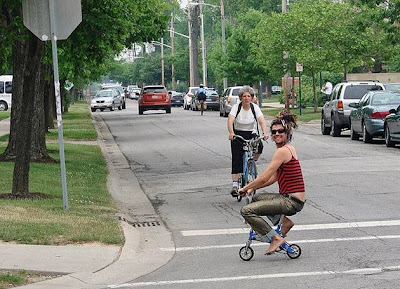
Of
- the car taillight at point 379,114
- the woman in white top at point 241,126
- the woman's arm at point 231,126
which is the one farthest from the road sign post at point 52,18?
the car taillight at point 379,114

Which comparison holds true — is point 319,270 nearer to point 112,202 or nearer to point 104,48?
point 112,202

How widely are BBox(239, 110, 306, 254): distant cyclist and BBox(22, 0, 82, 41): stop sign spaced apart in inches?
185

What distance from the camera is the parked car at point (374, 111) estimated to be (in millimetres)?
29156

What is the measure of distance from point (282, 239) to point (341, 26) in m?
41.2

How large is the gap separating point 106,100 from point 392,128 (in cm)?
4978

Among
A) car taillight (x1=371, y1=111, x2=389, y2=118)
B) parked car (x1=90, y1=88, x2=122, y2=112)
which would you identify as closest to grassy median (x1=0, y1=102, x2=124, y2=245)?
car taillight (x1=371, y1=111, x2=389, y2=118)

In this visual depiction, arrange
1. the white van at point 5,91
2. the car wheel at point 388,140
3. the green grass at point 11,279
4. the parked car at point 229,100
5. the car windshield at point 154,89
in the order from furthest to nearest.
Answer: the white van at point 5,91 → the car windshield at point 154,89 → the parked car at point 229,100 → the car wheel at point 388,140 → the green grass at point 11,279

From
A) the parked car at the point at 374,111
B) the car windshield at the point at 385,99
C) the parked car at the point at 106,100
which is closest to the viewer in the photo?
the parked car at the point at 374,111

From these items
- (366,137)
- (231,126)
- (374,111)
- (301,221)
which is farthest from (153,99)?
(301,221)

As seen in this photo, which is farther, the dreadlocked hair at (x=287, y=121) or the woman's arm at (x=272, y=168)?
the dreadlocked hair at (x=287, y=121)

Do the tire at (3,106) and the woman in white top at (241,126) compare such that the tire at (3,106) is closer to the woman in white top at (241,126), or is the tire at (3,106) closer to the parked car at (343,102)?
the parked car at (343,102)

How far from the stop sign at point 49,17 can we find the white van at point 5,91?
6370cm

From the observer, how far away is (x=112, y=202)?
1631cm

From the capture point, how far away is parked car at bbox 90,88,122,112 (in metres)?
74.6
